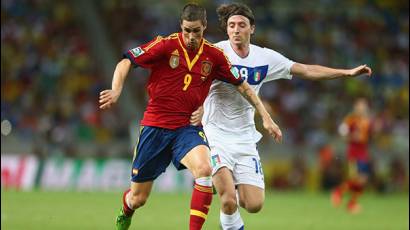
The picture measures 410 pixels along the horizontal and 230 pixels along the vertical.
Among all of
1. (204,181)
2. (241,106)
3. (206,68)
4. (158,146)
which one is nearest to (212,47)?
(206,68)

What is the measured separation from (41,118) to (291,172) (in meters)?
7.05

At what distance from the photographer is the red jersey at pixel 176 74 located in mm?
8547

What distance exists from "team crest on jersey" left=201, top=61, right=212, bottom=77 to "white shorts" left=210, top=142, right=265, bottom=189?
84 cm

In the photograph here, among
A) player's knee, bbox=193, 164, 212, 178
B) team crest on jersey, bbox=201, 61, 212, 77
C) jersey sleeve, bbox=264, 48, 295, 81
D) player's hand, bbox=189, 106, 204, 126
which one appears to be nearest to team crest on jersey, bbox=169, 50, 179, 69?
team crest on jersey, bbox=201, 61, 212, 77

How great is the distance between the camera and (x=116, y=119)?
83.7 feet

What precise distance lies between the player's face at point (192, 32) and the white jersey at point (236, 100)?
27.3 inches

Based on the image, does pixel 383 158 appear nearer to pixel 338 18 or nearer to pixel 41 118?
pixel 338 18

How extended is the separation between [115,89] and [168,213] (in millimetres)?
7354

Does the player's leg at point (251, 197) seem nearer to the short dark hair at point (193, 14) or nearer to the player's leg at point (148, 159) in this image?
the player's leg at point (148, 159)

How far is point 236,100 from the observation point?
9.27 metres

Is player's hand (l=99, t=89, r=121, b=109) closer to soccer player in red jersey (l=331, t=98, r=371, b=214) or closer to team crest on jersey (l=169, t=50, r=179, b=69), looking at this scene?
team crest on jersey (l=169, t=50, r=179, b=69)

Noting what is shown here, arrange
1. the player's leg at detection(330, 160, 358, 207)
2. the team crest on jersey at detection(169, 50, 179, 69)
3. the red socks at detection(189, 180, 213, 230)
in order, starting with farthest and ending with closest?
the player's leg at detection(330, 160, 358, 207) → the team crest on jersey at detection(169, 50, 179, 69) → the red socks at detection(189, 180, 213, 230)

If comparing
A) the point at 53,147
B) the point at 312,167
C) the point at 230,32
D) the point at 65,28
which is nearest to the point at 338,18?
the point at 312,167

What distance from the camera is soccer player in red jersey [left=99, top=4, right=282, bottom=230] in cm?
845
